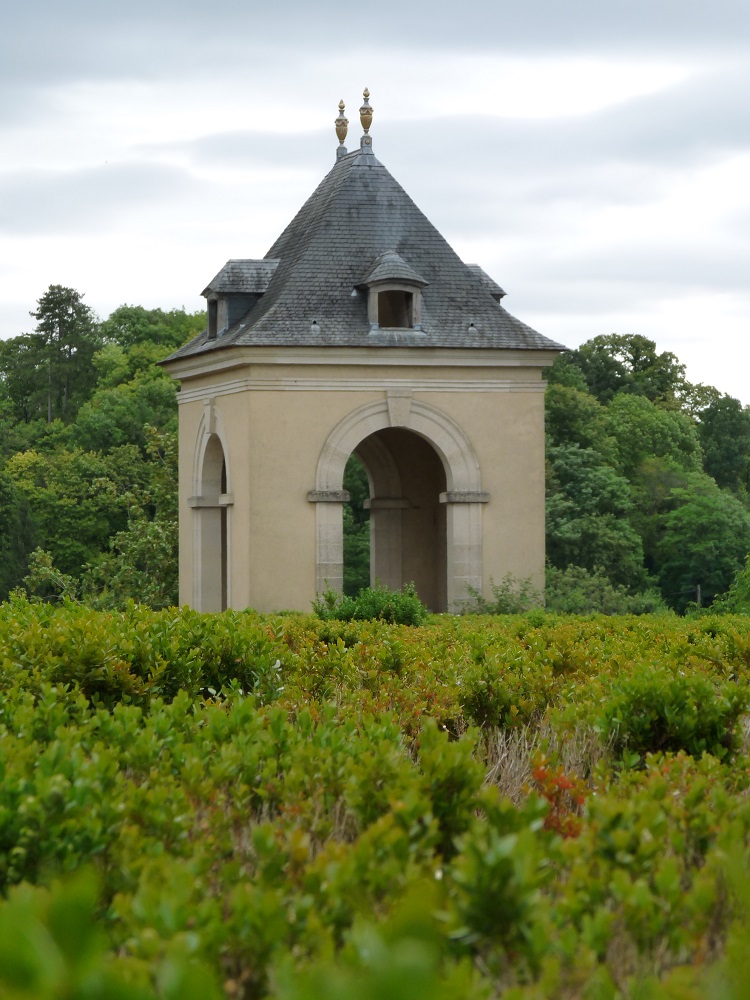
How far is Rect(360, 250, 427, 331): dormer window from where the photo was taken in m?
23.5

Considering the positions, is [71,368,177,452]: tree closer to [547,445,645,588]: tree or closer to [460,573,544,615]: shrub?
[547,445,645,588]: tree

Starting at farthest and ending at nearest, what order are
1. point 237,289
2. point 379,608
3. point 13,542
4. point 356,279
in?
point 13,542
point 237,289
point 356,279
point 379,608

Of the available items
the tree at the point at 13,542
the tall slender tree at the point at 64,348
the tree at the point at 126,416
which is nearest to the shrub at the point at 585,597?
the tree at the point at 13,542

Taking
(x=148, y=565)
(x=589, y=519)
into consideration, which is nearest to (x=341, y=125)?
(x=148, y=565)

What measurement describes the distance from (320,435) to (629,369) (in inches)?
1703

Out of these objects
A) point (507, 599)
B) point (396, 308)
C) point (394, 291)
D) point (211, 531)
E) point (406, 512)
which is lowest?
point (507, 599)

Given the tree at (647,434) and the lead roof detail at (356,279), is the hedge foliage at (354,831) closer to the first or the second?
the lead roof detail at (356,279)

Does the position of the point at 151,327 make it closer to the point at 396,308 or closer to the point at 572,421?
the point at 572,421

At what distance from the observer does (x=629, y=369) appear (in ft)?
212

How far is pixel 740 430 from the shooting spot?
65.4 meters

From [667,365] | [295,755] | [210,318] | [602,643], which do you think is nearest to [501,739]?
[295,755]

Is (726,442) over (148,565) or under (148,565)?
over

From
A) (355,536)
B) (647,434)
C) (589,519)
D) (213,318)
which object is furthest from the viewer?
(647,434)

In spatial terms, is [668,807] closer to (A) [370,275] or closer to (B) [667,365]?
(A) [370,275]
